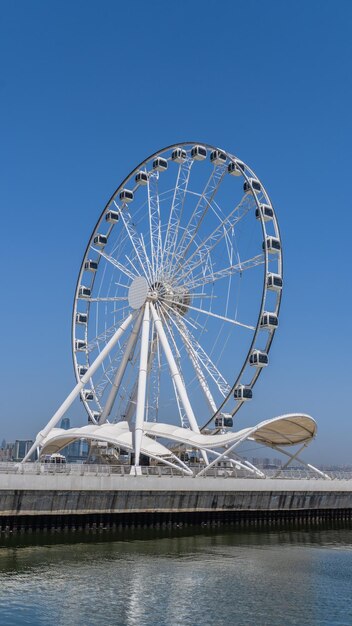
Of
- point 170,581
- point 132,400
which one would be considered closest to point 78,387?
point 132,400

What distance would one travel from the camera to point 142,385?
51.3 meters

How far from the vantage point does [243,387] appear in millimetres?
49281

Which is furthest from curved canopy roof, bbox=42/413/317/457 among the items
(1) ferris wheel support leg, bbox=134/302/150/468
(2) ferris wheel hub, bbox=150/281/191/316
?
(2) ferris wheel hub, bbox=150/281/191/316

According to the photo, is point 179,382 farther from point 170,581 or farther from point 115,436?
point 170,581

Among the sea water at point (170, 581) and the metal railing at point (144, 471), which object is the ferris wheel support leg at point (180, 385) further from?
the sea water at point (170, 581)

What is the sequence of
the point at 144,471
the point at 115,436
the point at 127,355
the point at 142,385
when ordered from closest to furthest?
the point at 144,471 < the point at 142,385 < the point at 115,436 < the point at 127,355

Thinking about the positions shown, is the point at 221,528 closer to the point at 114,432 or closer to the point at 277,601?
the point at 114,432

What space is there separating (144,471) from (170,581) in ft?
61.0

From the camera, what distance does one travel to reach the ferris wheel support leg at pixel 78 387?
2108 inches

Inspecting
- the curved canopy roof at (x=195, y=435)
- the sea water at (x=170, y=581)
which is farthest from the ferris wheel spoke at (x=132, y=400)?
the sea water at (x=170, y=581)

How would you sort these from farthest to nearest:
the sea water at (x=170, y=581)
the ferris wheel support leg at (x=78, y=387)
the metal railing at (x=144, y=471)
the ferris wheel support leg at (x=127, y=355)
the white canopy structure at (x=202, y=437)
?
the ferris wheel support leg at (x=127, y=355)
the ferris wheel support leg at (x=78, y=387)
the white canopy structure at (x=202, y=437)
the metal railing at (x=144, y=471)
the sea water at (x=170, y=581)

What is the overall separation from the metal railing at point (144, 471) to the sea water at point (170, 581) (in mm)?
4579

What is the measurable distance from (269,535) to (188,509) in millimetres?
5306

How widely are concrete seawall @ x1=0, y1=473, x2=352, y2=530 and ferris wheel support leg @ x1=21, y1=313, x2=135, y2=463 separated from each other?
12672mm
